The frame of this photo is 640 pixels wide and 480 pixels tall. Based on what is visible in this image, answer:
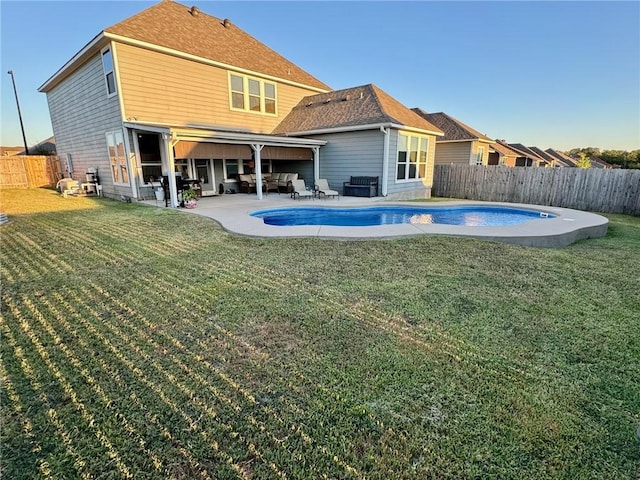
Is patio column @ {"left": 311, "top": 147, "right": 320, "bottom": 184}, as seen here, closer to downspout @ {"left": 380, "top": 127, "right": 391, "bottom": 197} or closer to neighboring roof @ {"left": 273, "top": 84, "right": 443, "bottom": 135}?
neighboring roof @ {"left": 273, "top": 84, "right": 443, "bottom": 135}

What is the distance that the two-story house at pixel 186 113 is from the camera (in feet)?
35.0

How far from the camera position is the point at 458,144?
68.1ft

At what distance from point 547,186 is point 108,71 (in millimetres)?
17319

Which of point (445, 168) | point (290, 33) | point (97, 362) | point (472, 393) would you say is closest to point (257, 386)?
point (97, 362)

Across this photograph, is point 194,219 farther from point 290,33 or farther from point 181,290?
point 290,33

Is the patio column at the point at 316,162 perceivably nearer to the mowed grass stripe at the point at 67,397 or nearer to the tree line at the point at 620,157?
the mowed grass stripe at the point at 67,397

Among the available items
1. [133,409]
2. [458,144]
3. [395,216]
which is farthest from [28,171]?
[458,144]

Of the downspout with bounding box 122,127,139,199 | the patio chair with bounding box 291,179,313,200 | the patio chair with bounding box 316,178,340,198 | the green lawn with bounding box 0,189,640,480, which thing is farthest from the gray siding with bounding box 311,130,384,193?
the green lawn with bounding box 0,189,640,480

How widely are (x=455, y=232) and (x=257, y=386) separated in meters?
5.83

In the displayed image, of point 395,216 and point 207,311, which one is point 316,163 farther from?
point 207,311

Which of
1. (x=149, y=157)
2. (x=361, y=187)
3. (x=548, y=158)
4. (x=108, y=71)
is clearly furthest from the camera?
(x=548, y=158)

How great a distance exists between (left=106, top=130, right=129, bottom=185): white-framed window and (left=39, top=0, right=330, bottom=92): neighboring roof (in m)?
2.96

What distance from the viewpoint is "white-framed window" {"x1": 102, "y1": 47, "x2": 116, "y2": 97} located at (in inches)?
415

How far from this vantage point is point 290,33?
1803 cm
